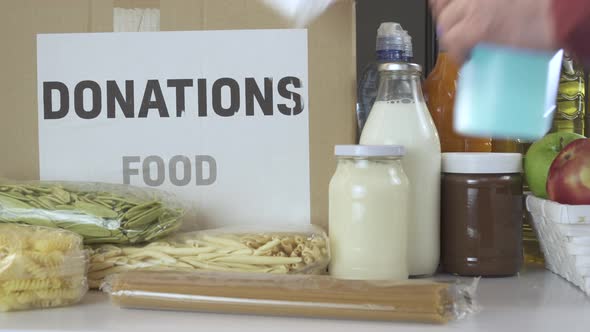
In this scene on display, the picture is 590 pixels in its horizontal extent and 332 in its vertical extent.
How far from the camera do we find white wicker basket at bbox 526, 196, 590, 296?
0.76 metres

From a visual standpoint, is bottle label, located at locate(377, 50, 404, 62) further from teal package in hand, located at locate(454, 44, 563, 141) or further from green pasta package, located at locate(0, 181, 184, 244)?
green pasta package, located at locate(0, 181, 184, 244)

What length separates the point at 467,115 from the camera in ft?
3.08

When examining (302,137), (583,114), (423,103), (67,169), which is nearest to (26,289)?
(67,169)

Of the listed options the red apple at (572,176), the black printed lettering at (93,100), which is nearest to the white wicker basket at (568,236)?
the red apple at (572,176)

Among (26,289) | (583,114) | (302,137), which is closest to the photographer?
(26,289)

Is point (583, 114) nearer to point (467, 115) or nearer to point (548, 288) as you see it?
point (467, 115)

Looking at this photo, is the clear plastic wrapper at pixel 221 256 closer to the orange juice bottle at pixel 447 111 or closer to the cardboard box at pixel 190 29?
the cardboard box at pixel 190 29

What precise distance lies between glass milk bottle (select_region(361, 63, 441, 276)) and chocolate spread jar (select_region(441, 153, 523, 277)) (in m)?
0.02

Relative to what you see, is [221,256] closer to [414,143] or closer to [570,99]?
[414,143]

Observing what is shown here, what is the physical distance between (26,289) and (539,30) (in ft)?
1.90

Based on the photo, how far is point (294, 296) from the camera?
690 mm

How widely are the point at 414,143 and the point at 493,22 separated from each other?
173mm

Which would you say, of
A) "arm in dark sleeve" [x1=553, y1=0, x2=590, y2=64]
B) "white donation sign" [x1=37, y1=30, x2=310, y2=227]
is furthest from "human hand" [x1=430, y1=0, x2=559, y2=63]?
"white donation sign" [x1=37, y1=30, x2=310, y2=227]

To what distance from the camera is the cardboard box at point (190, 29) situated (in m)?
0.92
